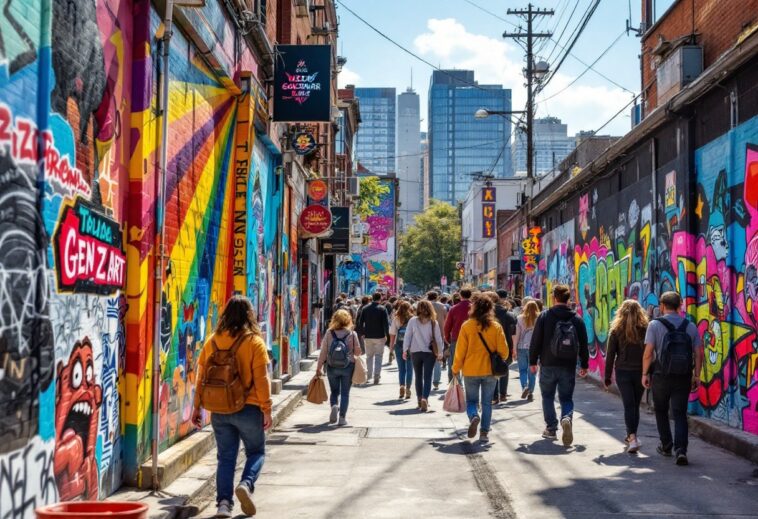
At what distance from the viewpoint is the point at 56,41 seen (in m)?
6.08

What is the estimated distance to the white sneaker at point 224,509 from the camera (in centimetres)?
722

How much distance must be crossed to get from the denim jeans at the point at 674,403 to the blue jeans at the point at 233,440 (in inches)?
190

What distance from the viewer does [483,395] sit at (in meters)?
11.4

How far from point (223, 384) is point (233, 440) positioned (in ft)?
1.81

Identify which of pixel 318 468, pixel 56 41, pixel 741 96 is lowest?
pixel 318 468

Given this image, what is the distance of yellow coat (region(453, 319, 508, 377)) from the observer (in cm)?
1133

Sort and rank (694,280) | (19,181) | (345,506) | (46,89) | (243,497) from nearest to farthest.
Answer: (19,181) < (46,89) < (243,497) < (345,506) < (694,280)

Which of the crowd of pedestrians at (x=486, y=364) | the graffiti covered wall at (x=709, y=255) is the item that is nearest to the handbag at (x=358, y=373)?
the crowd of pedestrians at (x=486, y=364)

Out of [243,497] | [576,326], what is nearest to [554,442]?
[576,326]

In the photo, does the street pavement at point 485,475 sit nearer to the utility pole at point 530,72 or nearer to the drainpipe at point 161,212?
the drainpipe at point 161,212

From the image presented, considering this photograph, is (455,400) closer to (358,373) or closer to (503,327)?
(358,373)

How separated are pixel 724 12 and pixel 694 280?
500 centimetres

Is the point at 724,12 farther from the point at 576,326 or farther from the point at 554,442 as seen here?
the point at 554,442

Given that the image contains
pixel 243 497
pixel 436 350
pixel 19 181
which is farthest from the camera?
pixel 436 350
